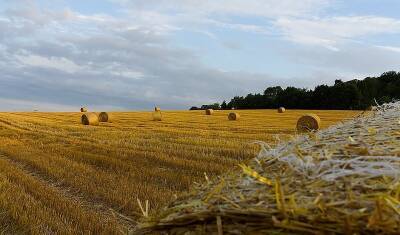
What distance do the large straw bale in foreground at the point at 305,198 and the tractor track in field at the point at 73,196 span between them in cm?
304

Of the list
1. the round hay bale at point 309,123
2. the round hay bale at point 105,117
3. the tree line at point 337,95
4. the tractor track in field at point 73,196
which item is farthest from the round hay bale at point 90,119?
the tree line at point 337,95

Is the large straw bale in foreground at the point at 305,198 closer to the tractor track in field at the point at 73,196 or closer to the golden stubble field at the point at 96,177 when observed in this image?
the golden stubble field at the point at 96,177

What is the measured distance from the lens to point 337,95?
53.9 m

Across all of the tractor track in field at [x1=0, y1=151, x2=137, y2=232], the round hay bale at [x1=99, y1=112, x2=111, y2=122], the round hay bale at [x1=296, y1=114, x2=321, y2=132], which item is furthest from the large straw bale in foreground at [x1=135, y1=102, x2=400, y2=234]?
the round hay bale at [x1=99, y1=112, x2=111, y2=122]

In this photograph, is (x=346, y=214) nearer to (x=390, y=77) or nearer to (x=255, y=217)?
(x=255, y=217)

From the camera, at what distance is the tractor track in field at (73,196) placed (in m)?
6.81

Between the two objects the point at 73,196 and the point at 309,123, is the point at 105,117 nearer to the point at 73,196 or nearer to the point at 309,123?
the point at 309,123

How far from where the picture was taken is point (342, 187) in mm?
2285

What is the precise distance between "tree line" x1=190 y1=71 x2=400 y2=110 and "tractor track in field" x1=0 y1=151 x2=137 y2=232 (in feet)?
138

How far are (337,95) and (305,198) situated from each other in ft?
175

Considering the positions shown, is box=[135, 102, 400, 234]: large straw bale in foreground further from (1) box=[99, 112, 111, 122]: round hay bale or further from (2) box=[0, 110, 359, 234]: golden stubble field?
(1) box=[99, 112, 111, 122]: round hay bale

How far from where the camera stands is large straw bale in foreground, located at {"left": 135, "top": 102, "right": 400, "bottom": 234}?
6.89 feet

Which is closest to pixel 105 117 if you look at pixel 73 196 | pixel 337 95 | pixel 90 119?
pixel 90 119

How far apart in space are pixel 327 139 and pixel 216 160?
7.43 meters
